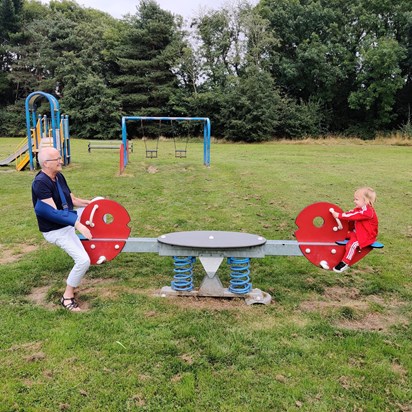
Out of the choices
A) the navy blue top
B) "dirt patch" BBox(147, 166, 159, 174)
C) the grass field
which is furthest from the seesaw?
"dirt patch" BBox(147, 166, 159, 174)

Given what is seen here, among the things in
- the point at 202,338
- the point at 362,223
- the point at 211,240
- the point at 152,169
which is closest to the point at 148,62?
the point at 152,169

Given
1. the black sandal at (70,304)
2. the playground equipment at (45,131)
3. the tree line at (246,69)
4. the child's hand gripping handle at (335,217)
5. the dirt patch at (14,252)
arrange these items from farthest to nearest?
the tree line at (246,69) < the playground equipment at (45,131) < the dirt patch at (14,252) < the child's hand gripping handle at (335,217) < the black sandal at (70,304)

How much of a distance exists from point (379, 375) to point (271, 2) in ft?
144

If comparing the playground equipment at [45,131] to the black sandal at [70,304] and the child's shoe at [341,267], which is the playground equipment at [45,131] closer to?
the black sandal at [70,304]

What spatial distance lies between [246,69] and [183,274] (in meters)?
34.4

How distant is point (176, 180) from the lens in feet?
41.4

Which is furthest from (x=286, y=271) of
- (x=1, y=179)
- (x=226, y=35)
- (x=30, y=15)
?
(x=30, y=15)

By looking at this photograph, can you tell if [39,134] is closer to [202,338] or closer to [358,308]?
[202,338]

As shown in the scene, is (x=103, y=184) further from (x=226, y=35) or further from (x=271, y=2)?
(x=271, y=2)

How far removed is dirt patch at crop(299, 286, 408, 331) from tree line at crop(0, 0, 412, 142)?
3154 cm

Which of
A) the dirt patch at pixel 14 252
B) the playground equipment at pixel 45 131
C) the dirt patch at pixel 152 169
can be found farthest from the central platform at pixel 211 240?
the playground equipment at pixel 45 131

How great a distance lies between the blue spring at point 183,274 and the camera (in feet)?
14.3

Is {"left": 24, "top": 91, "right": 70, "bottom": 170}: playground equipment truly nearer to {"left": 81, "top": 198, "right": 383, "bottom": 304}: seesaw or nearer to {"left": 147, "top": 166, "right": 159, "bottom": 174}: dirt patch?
{"left": 147, "top": 166, "right": 159, "bottom": 174}: dirt patch

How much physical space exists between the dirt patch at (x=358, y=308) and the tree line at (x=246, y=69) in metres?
31.5
